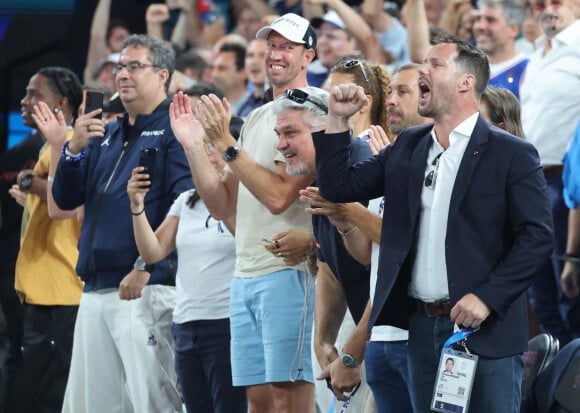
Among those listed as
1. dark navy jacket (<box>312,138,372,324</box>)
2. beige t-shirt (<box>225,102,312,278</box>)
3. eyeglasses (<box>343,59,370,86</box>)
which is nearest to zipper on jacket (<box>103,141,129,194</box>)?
beige t-shirt (<box>225,102,312,278</box>)

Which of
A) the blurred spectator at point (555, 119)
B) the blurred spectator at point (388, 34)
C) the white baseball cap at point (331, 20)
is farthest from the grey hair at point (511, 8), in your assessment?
the white baseball cap at point (331, 20)

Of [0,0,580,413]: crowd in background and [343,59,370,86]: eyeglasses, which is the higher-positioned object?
[343,59,370,86]: eyeglasses

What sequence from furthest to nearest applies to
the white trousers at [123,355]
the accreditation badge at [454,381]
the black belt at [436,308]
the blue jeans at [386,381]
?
the white trousers at [123,355] → the blue jeans at [386,381] → the black belt at [436,308] → the accreditation badge at [454,381]

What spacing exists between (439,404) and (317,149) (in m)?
0.95

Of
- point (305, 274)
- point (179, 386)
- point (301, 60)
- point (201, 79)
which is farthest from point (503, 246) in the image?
point (201, 79)

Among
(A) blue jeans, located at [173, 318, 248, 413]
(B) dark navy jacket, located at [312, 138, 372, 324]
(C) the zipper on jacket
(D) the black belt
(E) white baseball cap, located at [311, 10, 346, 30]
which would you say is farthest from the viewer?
(E) white baseball cap, located at [311, 10, 346, 30]

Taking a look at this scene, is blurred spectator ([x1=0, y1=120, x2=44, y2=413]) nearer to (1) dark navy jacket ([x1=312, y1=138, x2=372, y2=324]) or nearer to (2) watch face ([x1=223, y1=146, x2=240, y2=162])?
(2) watch face ([x1=223, y1=146, x2=240, y2=162])

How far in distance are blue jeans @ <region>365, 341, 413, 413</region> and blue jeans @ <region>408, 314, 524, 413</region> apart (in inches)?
10.9

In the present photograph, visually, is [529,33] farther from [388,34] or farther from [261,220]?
[261,220]

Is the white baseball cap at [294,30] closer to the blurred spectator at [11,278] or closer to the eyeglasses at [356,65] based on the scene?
the eyeglasses at [356,65]

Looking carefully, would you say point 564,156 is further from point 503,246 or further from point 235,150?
point 503,246

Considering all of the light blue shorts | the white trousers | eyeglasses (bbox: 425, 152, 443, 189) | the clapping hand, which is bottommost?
the white trousers

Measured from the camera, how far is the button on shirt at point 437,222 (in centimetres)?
401

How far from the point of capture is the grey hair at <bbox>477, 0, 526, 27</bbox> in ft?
25.1
